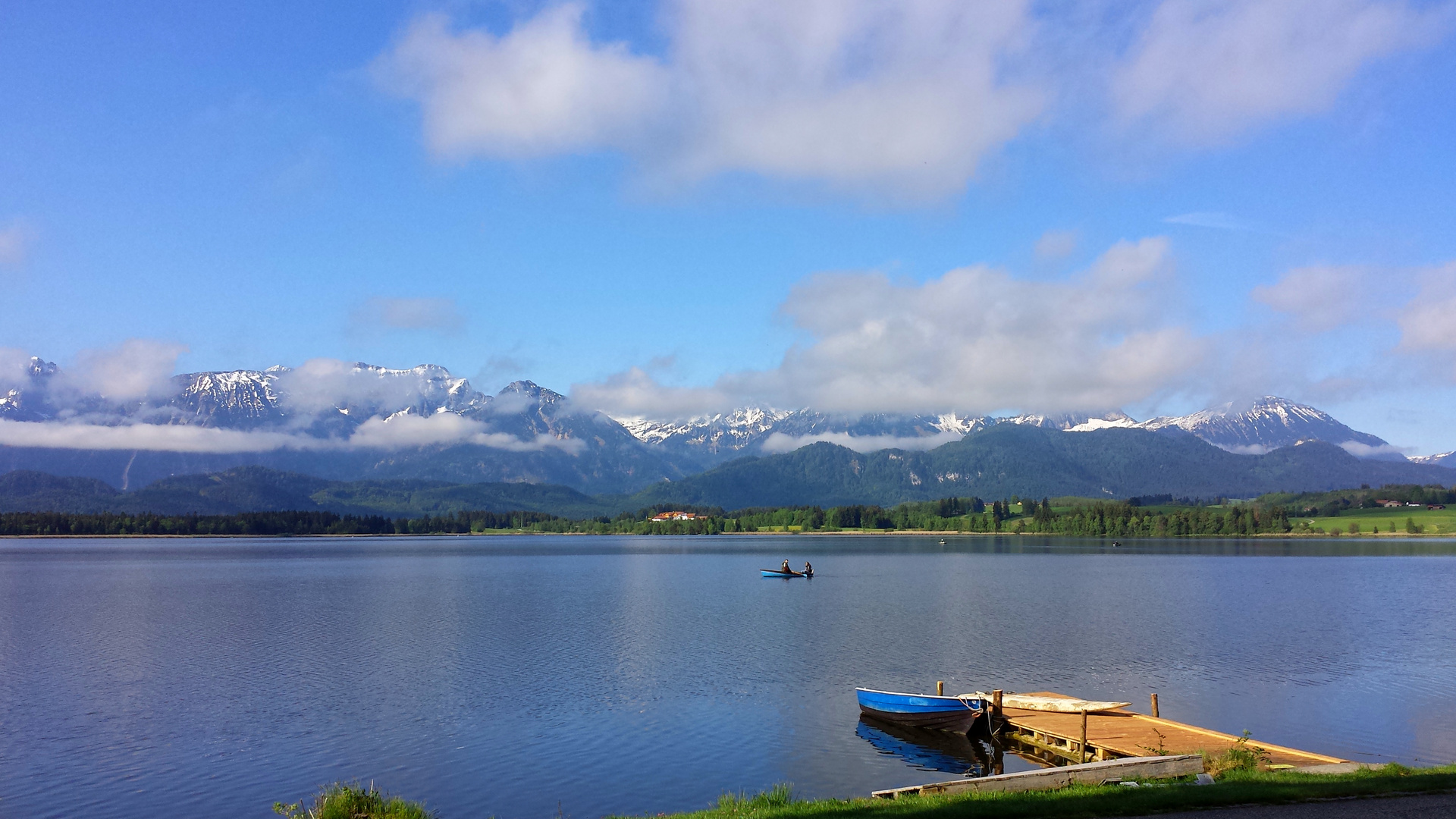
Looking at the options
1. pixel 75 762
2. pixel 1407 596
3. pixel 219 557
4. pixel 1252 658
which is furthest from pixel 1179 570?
pixel 219 557

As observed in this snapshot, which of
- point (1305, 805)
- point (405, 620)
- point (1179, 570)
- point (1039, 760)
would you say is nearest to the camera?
point (1305, 805)

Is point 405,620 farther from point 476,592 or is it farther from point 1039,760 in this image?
point 1039,760

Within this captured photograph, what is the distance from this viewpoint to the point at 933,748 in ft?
119

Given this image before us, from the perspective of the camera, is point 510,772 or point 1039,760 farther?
point 1039,760

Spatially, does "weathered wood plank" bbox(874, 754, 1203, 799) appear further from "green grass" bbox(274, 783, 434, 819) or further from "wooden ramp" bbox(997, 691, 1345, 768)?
"green grass" bbox(274, 783, 434, 819)

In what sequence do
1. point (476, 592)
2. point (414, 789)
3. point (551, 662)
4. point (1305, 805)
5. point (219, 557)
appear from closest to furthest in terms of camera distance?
point (1305, 805) → point (414, 789) → point (551, 662) → point (476, 592) → point (219, 557)

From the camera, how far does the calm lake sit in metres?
32.0

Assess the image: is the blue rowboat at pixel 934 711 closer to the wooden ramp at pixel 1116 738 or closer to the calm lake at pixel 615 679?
the wooden ramp at pixel 1116 738

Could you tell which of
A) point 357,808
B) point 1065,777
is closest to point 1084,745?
point 1065,777

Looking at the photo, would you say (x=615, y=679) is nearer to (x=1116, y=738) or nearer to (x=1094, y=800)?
(x=1116, y=738)

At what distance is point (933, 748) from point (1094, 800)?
15.6 metres

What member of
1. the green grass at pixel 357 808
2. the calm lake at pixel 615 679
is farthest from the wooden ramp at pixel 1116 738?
the green grass at pixel 357 808

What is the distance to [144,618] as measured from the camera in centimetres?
7756

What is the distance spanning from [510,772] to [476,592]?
7421cm
